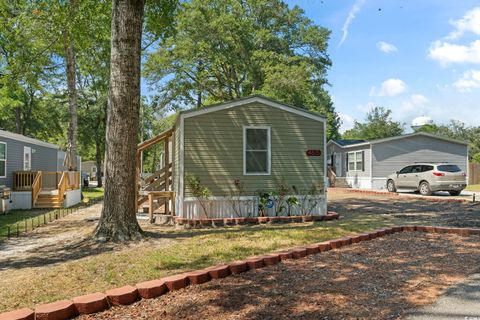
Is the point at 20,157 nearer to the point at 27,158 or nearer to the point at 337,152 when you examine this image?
the point at 27,158

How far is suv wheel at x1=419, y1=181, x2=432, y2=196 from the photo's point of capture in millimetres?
18741

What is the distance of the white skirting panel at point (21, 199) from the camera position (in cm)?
1491

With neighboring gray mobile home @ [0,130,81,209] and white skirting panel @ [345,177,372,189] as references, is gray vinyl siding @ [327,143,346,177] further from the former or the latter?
neighboring gray mobile home @ [0,130,81,209]

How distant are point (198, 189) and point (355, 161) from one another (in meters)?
18.3

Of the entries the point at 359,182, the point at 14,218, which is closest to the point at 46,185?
the point at 14,218

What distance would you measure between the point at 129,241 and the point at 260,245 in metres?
2.30

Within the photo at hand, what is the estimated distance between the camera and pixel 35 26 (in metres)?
14.3

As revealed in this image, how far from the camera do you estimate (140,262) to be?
540cm

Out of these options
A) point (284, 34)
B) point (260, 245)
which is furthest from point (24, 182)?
point (284, 34)

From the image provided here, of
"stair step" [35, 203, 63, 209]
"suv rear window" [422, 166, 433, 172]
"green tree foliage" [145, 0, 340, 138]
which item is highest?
"green tree foliage" [145, 0, 340, 138]

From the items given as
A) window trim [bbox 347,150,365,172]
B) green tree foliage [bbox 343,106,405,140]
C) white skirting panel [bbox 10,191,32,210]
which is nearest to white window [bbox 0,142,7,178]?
white skirting panel [bbox 10,191,32,210]

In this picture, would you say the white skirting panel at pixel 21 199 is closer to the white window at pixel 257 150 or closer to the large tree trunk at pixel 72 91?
the large tree trunk at pixel 72 91

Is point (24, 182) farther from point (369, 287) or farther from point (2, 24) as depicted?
point (369, 287)

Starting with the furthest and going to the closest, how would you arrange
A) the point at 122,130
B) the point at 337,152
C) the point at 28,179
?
the point at 337,152 < the point at 28,179 < the point at 122,130
